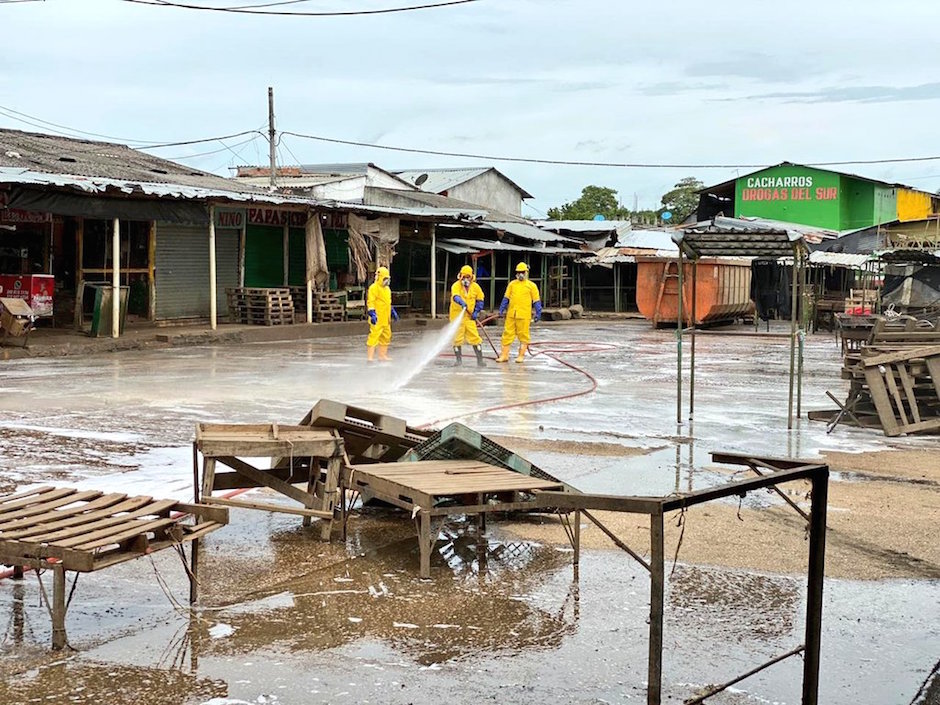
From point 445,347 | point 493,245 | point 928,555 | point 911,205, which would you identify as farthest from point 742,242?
point 911,205

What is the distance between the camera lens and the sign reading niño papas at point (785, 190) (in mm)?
49500

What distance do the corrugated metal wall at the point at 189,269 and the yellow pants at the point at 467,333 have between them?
8.57m

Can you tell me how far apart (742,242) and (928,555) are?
5787 millimetres

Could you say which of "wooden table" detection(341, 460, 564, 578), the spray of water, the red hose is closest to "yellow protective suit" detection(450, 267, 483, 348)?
the spray of water

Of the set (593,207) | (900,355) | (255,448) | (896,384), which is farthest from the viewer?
(593,207)

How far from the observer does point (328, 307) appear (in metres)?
28.3

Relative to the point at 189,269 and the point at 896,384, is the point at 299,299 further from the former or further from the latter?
the point at 896,384

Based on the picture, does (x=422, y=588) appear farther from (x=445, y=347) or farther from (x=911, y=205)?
(x=911, y=205)

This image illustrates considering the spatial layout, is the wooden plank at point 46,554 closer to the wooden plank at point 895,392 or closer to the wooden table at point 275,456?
the wooden table at point 275,456

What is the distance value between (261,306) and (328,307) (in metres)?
2.32

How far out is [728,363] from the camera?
21.4 m

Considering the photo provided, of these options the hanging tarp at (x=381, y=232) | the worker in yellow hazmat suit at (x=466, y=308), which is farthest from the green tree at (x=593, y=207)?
the worker in yellow hazmat suit at (x=466, y=308)

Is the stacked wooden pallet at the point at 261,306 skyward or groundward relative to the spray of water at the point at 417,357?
skyward

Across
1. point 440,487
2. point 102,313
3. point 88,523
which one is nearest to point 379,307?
point 102,313
